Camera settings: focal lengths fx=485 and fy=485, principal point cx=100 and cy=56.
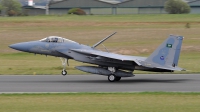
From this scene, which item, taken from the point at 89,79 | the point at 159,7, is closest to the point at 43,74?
the point at 89,79

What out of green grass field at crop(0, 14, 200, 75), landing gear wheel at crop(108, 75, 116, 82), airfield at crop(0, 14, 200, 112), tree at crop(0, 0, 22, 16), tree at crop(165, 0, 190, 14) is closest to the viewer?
airfield at crop(0, 14, 200, 112)

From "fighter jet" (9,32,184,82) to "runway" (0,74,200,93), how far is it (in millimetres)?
579

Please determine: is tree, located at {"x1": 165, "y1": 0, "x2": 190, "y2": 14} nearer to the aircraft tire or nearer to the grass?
the aircraft tire

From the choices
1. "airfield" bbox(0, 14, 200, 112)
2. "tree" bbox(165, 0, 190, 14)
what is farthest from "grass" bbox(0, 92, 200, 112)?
"tree" bbox(165, 0, 190, 14)

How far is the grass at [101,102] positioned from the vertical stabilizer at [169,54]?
488cm

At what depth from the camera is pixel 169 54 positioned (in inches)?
890

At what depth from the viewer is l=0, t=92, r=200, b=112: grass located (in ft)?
46.9

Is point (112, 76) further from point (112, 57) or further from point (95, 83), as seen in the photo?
point (95, 83)

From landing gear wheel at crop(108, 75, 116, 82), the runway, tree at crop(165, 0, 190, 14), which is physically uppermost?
tree at crop(165, 0, 190, 14)

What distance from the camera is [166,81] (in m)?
23.0

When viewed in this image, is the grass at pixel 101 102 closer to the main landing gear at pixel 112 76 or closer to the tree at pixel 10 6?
the main landing gear at pixel 112 76

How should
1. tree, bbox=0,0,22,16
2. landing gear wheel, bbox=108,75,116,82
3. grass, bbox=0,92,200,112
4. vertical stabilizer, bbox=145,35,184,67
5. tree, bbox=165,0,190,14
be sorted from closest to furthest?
grass, bbox=0,92,200,112 < vertical stabilizer, bbox=145,35,184,67 < landing gear wheel, bbox=108,75,116,82 < tree, bbox=165,0,190,14 < tree, bbox=0,0,22,16

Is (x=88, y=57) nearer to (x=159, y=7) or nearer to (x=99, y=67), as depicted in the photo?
(x=99, y=67)

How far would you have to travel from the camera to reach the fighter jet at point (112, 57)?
74.2 feet
